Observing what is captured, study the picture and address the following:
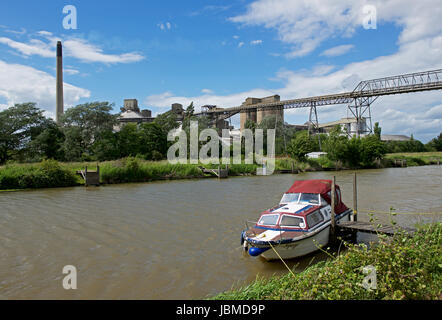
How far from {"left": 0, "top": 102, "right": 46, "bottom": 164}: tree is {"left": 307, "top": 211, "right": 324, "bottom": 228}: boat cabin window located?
42612 mm

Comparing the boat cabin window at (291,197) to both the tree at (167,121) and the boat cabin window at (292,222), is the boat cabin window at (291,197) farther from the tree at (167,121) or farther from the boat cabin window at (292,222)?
the tree at (167,121)

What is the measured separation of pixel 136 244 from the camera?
11898 mm

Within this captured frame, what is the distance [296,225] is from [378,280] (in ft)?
16.8

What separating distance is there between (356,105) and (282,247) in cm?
4865

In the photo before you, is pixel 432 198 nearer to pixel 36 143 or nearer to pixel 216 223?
Answer: pixel 216 223

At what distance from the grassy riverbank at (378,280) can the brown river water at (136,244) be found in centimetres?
274

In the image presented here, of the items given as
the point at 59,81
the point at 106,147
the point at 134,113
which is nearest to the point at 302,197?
the point at 106,147

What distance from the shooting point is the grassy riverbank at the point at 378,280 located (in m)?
5.22

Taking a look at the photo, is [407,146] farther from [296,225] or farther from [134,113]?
[296,225]

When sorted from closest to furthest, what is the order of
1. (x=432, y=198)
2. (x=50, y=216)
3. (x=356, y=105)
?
(x=50, y=216)
(x=432, y=198)
(x=356, y=105)

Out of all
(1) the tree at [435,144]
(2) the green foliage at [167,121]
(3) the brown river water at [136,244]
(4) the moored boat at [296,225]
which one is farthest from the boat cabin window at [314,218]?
(1) the tree at [435,144]

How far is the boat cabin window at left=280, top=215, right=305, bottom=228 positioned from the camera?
10.6 m

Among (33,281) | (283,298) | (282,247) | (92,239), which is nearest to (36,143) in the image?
(92,239)
